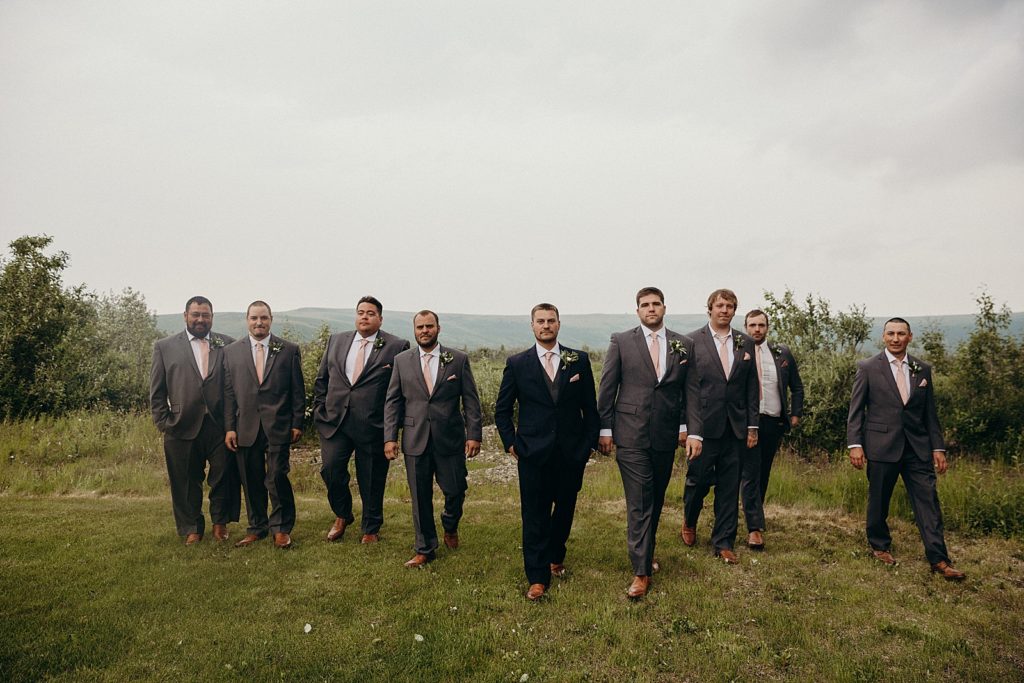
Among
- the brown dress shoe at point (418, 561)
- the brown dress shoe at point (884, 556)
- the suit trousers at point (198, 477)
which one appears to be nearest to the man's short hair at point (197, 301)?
the suit trousers at point (198, 477)

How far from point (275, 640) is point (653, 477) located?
356 cm

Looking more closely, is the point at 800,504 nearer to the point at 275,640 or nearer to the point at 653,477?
the point at 653,477

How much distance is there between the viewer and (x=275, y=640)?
4.44 metres

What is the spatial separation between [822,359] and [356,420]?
12.5 m

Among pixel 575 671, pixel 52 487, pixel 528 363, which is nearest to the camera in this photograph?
pixel 575 671

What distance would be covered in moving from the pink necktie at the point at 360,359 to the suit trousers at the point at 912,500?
5925 mm

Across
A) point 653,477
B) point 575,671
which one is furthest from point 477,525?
point 575,671

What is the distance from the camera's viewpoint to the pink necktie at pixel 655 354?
18.0 ft

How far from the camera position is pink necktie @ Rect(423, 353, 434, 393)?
20.4 feet

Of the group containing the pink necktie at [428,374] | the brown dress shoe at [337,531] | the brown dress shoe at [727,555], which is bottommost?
the brown dress shoe at [727,555]

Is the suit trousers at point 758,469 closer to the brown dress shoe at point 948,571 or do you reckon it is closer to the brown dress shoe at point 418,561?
the brown dress shoe at point 948,571

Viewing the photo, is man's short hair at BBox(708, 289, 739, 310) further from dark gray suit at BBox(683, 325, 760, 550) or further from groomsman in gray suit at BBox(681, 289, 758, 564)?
dark gray suit at BBox(683, 325, 760, 550)

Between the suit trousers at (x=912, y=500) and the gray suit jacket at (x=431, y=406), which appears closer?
the suit trousers at (x=912, y=500)

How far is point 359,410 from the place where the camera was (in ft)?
21.9
